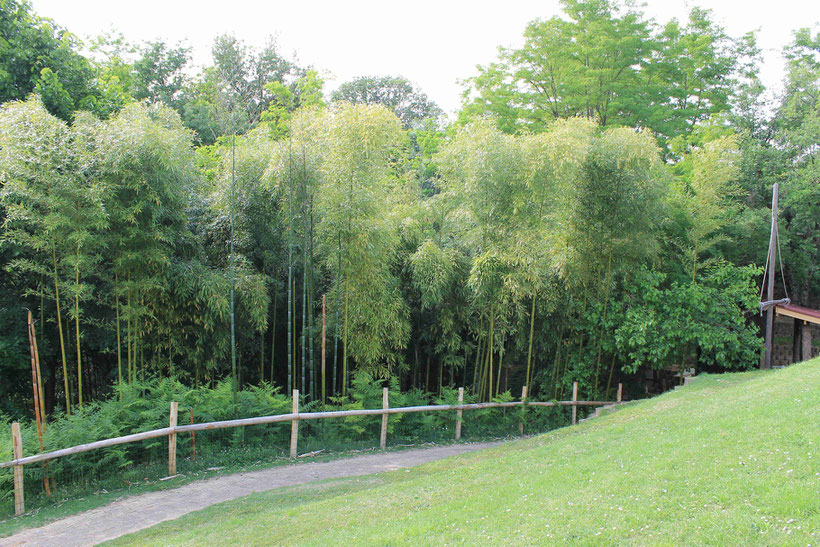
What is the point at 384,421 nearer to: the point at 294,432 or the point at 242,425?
the point at 294,432

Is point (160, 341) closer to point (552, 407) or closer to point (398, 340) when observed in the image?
point (398, 340)

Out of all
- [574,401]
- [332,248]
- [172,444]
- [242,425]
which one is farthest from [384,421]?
[574,401]

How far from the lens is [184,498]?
5.23 meters

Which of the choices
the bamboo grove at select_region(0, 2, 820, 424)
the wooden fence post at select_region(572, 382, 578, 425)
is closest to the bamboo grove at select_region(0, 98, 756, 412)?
the bamboo grove at select_region(0, 2, 820, 424)

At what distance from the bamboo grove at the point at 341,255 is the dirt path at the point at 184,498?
4.28 feet

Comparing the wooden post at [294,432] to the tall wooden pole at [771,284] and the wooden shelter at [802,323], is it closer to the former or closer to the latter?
the tall wooden pole at [771,284]

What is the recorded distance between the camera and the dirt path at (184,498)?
4.33m

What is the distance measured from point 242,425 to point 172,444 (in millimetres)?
884

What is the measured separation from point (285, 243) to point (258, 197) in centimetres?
76

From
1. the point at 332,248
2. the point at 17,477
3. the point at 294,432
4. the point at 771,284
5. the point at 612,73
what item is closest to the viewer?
the point at 17,477

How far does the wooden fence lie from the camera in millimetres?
4781

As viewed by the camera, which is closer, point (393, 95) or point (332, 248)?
point (332, 248)

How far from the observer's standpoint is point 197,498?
524 centimetres

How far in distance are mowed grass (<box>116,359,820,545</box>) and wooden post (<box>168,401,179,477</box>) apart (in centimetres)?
127
